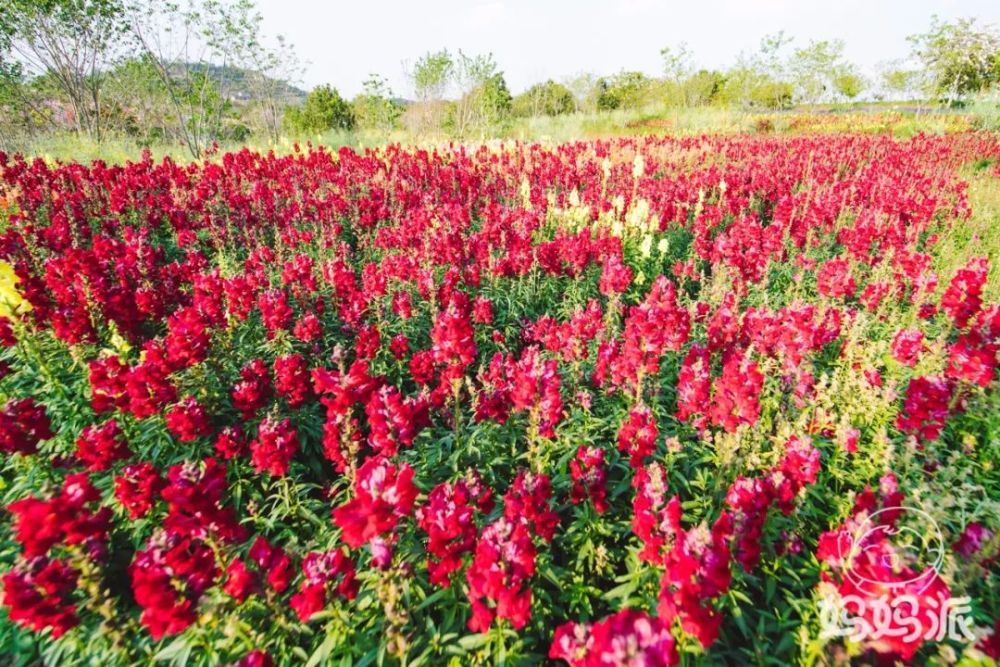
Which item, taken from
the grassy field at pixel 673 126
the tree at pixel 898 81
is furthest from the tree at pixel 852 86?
the grassy field at pixel 673 126

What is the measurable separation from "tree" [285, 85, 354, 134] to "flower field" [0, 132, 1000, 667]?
23.3 m

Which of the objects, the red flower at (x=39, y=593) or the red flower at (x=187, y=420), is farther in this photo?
the red flower at (x=187, y=420)

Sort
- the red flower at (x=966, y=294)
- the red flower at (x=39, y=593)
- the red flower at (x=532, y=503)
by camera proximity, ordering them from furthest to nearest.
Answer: the red flower at (x=966, y=294) < the red flower at (x=532, y=503) < the red flower at (x=39, y=593)

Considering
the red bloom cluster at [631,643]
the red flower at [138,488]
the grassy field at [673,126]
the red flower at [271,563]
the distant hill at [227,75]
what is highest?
the distant hill at [227,75]

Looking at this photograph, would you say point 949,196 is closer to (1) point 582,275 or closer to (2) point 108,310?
(1) point 582,275

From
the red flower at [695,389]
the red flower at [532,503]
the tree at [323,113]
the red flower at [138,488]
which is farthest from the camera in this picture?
the tree at [323,113]

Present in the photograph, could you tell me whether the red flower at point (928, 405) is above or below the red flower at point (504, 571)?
below

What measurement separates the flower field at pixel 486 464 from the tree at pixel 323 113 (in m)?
23.3

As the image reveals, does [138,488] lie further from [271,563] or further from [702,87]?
[702,87]

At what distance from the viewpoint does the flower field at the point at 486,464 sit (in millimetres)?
2041

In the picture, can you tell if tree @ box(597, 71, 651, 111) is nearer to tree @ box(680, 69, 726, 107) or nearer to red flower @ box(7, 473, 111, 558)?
tree @ box(680, 69, 726, 107)

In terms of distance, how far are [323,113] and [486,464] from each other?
29867 mm

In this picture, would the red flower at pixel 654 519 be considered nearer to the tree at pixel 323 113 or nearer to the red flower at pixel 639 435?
the red flower at pixel 639 435

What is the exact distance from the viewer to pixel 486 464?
3.61 meters
